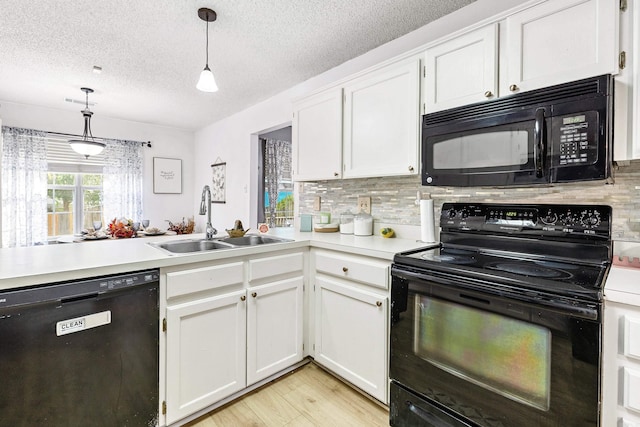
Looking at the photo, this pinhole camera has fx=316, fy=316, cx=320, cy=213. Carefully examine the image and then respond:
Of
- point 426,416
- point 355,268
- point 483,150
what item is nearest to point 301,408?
point 426,416

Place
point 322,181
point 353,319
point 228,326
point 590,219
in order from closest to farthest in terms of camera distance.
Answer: point 590,219 → point 228,326 → point 353,319 → point 322,181

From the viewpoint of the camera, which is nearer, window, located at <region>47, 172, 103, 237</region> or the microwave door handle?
the microwave door handle

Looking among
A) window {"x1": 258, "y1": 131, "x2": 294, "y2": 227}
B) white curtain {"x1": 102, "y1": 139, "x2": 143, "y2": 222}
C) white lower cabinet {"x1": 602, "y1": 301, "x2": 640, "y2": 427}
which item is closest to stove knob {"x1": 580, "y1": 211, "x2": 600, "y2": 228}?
white lower cabinet {"x1": 602, "y1": 301, "x2": 640, "y2": 427}

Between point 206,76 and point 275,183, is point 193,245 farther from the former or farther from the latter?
point 275,183

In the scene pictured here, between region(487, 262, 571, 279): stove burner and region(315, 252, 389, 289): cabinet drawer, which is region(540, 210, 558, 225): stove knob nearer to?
region(487, 262, 571, 279): stove burner

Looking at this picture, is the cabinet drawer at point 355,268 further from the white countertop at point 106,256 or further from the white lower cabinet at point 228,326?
the white lower cabinet at point 228,326

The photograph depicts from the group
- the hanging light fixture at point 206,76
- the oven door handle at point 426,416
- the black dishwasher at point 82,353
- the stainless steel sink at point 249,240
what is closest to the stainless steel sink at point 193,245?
the stainless steel sink at point 249,240

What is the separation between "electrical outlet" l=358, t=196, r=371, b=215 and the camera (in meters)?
2.46

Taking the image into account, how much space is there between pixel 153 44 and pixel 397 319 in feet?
8.88

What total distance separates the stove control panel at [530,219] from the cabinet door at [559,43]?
568 millimetres

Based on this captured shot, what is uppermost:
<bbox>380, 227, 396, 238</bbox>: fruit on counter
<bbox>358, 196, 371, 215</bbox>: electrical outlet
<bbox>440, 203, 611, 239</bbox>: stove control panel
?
<bbox>358, 196, 371, 215</bbox>: electrical outlet

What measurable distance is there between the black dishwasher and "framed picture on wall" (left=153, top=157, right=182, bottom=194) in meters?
4.30

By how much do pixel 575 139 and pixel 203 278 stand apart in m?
1.76

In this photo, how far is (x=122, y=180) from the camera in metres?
4.93
